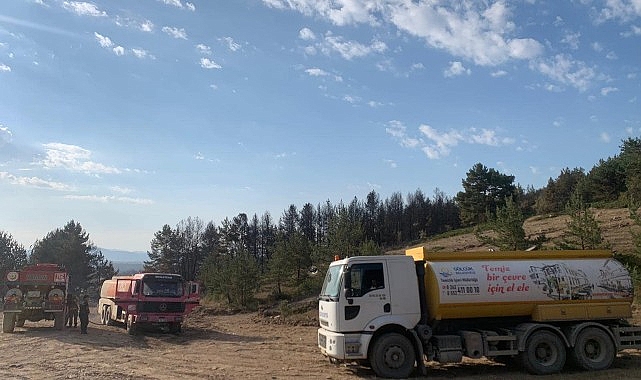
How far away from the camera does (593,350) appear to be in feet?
45.5

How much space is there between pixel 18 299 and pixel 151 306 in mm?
6930

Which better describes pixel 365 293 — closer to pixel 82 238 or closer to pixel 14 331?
pixel 14 331

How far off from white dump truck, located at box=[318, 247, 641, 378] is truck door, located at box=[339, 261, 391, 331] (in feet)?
0.08

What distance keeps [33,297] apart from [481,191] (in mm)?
59538

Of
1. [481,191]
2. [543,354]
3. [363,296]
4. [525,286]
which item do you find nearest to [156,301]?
[363,296]

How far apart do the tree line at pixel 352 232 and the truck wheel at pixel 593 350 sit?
10005mm

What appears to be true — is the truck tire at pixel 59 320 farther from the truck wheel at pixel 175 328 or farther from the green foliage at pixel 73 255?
the green foliage at pixel 73 255

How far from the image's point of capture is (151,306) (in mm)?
23469

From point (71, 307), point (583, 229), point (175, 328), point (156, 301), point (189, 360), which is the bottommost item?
point (189, 360)

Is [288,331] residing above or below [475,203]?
below

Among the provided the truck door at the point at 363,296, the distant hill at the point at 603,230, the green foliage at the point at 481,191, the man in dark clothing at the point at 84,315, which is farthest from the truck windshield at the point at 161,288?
the green foliage at the point at 481,191

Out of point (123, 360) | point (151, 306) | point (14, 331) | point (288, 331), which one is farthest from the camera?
point (288, 331)

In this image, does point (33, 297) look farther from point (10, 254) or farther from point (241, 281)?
point (10, 254)

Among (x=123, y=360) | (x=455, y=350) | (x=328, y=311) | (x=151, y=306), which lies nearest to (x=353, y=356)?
(x=328, y=311)
